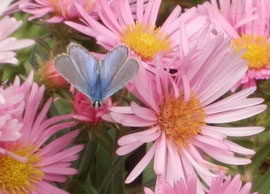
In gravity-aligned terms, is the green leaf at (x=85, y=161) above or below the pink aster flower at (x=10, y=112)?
below

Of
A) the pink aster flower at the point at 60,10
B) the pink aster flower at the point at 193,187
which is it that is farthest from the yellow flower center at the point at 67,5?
the pink aster flower at the point at 193,187

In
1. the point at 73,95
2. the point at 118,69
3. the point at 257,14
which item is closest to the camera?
the point at 118,69

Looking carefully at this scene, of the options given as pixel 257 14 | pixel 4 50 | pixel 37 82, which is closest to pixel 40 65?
pixel 37 82

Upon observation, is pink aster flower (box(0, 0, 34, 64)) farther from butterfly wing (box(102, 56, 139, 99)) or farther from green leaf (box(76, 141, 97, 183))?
green leaf (box(76, 141, 97, 183))

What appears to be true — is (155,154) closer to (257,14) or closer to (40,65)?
(40,65)

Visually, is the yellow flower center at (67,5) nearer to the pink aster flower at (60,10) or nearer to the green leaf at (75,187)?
the pink aster flower at (60,10)

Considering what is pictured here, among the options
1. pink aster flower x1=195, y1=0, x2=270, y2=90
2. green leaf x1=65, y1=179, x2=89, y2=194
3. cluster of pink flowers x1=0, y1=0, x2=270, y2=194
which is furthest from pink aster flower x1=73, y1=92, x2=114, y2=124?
pink aster flower x1=195, y1=0, x2=270, y2=90
